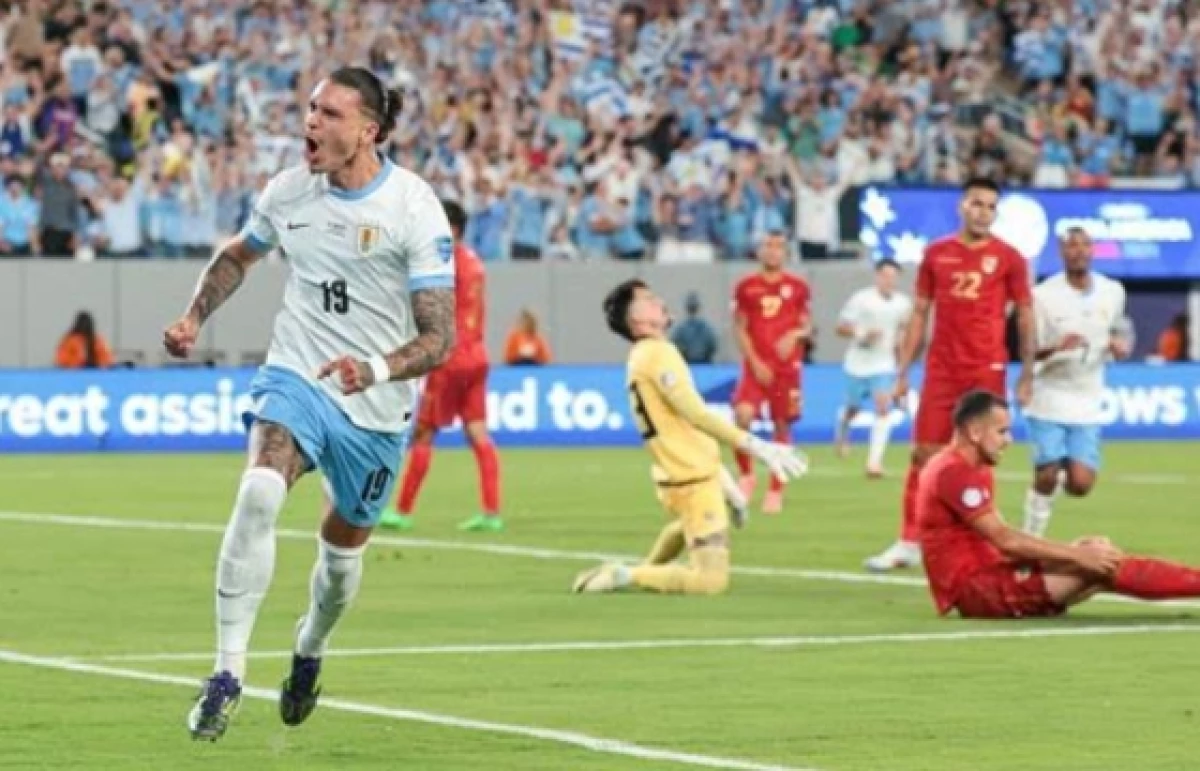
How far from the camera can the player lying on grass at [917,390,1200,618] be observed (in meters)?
16.7

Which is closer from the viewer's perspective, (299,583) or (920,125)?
(299,583)

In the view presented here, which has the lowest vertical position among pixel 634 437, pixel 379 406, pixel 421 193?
pixel 634 437

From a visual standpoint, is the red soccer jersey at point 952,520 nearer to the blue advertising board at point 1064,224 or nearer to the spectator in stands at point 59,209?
the spectator in stands at point 59,209

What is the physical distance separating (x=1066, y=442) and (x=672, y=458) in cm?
497

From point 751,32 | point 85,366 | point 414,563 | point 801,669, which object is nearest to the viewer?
point 801,669

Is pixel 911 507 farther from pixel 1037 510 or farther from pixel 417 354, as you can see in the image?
pixel 417 354

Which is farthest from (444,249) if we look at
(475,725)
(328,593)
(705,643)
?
(705,643)

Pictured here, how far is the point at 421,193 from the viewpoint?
12234 mm

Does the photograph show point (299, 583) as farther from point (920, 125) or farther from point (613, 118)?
point (920, 125)

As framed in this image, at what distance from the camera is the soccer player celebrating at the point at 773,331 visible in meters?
28.5

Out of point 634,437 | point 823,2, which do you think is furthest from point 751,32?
point 634,437

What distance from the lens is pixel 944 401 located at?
2092cm

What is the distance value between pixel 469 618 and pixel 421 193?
18.5ft

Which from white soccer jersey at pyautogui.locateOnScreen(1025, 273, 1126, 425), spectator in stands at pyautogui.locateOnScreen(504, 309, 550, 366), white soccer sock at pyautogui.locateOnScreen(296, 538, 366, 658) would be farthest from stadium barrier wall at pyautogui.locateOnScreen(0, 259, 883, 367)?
white soccer sock at pyautogui.locateOnScreen(296, 538, 366, 658)
